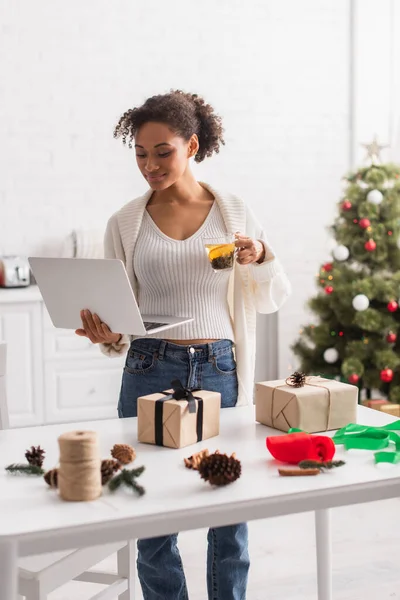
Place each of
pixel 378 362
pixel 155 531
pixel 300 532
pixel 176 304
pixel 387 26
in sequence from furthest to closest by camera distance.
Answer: pixel 387 26, pixel 378 362, pixel 300 532, pixel 176 304, pixel 155 531

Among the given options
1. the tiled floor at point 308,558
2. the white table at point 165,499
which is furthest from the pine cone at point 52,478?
the tiled floor at point 308,558

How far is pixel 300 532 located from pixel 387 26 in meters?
3.01

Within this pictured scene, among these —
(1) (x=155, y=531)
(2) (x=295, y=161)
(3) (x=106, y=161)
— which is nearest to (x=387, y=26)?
(2) (x=295, y=161)

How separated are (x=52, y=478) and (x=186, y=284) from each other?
30.7 inches

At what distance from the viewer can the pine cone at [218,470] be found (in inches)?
56.3

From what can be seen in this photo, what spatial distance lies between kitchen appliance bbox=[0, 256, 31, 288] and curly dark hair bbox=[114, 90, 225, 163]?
209 cm

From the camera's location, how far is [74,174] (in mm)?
4492

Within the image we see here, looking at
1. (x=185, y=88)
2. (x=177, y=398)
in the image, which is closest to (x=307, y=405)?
(x=177, y=398)

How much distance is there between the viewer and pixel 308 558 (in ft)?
9.35

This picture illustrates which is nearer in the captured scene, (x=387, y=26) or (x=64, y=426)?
(x=64, y=426)

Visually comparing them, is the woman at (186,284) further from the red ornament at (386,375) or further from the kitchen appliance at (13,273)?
the kitchen appliance at (13,273)

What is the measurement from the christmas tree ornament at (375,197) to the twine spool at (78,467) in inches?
110

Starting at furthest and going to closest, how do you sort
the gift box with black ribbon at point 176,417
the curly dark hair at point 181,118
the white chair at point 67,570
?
the curly dark hair at point 181,118, the white chair at point 67,570, the gift box with black ribbon at point 176,417

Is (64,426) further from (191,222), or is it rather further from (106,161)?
(106,161)
